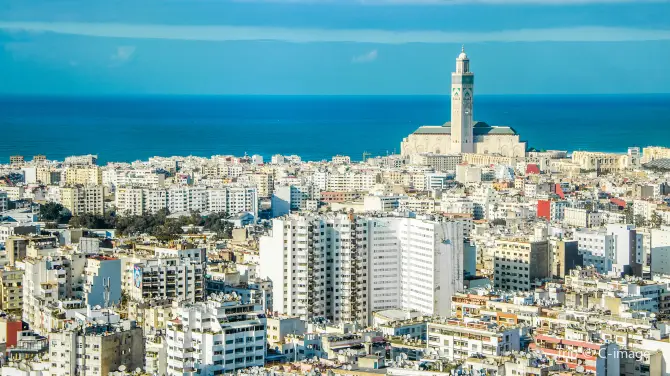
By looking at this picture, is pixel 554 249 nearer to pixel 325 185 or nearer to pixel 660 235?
pixel 660 235

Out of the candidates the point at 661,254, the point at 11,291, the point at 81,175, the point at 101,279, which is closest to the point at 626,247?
the point at 661,254

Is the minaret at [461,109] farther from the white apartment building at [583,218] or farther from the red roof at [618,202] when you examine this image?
the white apartment building at [583,218]

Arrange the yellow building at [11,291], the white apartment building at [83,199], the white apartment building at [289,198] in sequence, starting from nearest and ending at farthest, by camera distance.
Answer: the yellow building at [11,291], the white apartment building at [83,199], the white apartment building at [289,198]

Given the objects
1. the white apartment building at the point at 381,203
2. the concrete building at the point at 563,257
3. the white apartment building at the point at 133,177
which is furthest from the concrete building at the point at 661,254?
the white apartment building at the point at 133,177

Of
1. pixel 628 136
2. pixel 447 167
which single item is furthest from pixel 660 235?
pixel 628 136

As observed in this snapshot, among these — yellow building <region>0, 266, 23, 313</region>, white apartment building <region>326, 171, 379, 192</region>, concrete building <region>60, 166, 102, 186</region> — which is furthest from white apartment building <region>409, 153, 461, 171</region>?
yellow building <region>0, 266, 23, 313</region>

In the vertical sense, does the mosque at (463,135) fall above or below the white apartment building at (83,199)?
above
